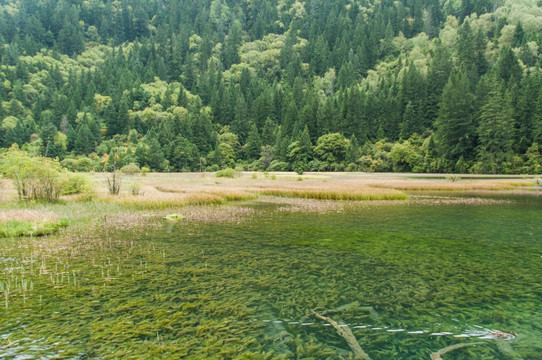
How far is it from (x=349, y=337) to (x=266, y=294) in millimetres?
3107

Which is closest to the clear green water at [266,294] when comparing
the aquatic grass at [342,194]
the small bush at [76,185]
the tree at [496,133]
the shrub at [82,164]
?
the small bush at [76,185]

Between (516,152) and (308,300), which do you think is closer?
(308,300)

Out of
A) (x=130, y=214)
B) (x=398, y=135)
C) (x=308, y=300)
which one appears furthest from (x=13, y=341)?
(x=398, y=135)

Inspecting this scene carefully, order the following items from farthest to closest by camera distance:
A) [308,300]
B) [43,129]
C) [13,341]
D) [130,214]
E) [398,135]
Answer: [43,129] → [398,135] → [130,214] → [308,300] → [13,341]

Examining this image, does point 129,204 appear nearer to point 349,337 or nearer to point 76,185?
point 76,185

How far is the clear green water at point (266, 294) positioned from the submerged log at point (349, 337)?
15 cm

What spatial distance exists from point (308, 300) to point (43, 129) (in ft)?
448

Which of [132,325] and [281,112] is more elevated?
[281,112]

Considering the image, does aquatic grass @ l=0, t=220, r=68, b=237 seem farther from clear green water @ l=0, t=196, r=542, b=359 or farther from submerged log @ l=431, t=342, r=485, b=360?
submerged log @ l=431, t=342, r=485, b=360

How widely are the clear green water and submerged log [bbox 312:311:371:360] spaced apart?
0.15 metres

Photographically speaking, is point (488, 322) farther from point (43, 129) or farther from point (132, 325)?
point (43, 129)

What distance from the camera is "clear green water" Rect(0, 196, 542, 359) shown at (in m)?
7.18

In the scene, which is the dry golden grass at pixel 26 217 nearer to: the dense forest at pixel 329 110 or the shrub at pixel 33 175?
the shrub at pixel 33 175

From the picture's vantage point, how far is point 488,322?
27.5 feet
